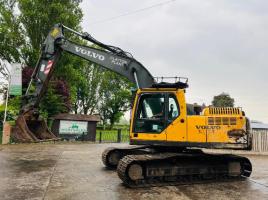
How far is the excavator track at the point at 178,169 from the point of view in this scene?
22.5 feet

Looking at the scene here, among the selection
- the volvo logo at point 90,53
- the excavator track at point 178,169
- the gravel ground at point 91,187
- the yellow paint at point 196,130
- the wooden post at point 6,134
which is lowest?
the gravel ground at point 91,187

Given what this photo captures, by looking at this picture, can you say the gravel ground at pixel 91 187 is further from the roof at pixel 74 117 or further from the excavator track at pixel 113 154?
the roof at pixel 74 117

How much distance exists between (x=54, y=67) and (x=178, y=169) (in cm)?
815

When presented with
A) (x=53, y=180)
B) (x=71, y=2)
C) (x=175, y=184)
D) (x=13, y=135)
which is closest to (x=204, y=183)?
(x=175, y=184)

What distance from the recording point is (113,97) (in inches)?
2306

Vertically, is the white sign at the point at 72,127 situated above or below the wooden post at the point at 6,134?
above

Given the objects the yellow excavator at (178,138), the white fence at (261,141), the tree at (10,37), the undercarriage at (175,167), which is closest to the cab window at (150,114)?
the yellow excavator at (178,138)

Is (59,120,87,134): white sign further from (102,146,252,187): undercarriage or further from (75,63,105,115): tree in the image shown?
(75,63,105,115): tree

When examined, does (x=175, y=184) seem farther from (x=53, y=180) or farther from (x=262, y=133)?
(x=262, y=133)

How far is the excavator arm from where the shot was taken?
960 cm

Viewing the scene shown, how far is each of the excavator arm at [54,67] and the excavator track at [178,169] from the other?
270 centimetres

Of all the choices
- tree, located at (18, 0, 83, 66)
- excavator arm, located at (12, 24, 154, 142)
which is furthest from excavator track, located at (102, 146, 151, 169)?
tree, located at (18, 0, 83, 66)

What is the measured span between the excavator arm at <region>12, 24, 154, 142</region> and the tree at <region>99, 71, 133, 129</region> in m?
41.1

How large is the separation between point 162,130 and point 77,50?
5.18m
